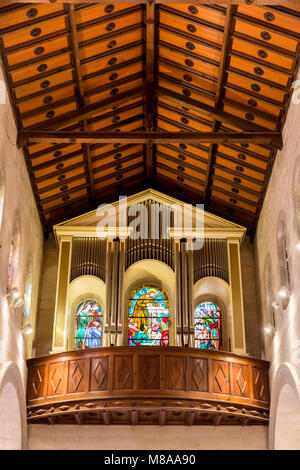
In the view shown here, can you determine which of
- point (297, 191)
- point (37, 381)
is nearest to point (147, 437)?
point (37, 381)

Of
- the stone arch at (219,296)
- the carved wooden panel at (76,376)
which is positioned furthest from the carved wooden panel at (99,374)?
the stone arch at (219,296)

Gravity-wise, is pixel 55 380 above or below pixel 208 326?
below

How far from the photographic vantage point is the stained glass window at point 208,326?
1892 centimetres

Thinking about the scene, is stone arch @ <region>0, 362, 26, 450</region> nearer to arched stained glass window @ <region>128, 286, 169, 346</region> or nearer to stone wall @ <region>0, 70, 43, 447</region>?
stone wall @ <region>0, 70, 43, 447</region>

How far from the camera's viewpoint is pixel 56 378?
1631 cm

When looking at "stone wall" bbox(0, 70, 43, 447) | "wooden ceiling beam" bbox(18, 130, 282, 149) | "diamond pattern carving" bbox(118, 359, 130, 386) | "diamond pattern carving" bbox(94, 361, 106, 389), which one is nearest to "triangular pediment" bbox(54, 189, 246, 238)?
"stone wall" bbox(0, 70, 43, 447)

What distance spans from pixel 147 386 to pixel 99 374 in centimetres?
117

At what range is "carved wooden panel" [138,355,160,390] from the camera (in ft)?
51.2

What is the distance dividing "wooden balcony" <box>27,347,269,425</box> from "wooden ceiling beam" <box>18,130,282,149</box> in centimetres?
495

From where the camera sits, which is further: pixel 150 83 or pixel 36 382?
pixel 150 83

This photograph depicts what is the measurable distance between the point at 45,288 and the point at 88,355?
383 centimetres

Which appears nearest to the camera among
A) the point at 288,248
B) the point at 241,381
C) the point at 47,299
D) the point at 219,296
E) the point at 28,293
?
the point at 288,248

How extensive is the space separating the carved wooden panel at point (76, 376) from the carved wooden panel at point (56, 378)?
21 centimetres

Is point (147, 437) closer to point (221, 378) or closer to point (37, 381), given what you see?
point (221, 378)
